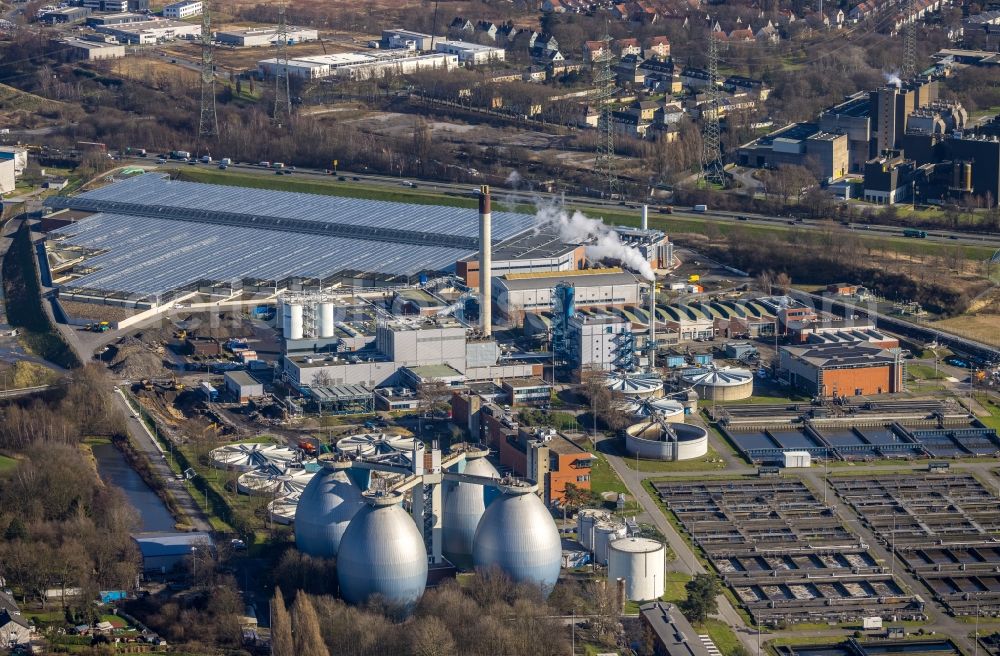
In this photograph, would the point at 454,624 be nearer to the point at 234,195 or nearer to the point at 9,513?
the point at 9,513

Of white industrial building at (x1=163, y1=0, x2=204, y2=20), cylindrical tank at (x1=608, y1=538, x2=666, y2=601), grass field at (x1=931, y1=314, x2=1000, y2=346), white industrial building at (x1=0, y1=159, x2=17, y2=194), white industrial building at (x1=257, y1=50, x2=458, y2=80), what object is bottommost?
cylindrical tank at (x1=608, y1=538, x2=666, y2=601)

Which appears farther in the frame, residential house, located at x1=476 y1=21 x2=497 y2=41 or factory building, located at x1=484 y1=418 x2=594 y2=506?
residential house, located at x1=476 y1=21 x2=497 y2=41

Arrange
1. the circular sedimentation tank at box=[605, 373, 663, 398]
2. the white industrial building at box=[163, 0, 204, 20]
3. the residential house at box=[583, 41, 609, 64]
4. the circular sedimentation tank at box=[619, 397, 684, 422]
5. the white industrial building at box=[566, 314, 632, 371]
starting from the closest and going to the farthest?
the circular sedimentation tank at box=[619, 397, 684, 422]
the circular sedimentation tank at box=[605, 373, 663, 398]
the white industrial building at box=[566, 314, 632, 371]
the residential house at box=[583, 41, 609, 64]
the white industrial building at box=[163, 0, 204, 20]

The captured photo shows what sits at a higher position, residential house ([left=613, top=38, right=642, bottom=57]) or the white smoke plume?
residential house ([left=613, top=38, right=642, bottom=57])

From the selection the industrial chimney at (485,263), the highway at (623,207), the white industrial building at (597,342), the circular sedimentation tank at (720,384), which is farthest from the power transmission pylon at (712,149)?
the circular sedimentation tank at (720,384)

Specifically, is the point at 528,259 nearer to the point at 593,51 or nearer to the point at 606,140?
the point at 606,140

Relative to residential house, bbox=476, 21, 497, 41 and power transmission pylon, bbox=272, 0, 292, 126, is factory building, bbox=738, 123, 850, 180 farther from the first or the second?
residential house, bbox=476, 21, 497, 41

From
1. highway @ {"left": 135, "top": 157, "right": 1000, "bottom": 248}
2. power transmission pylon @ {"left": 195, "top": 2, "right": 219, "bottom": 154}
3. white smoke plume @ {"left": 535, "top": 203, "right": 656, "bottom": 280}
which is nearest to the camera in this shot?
white smoke plume @ {"left": 535, "top": 203, "right": 656, "bottom": 280}

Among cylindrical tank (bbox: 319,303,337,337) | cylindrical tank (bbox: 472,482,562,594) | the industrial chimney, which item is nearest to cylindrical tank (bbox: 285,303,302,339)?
cylindrical tank (bbox: 319,303,337,337)
